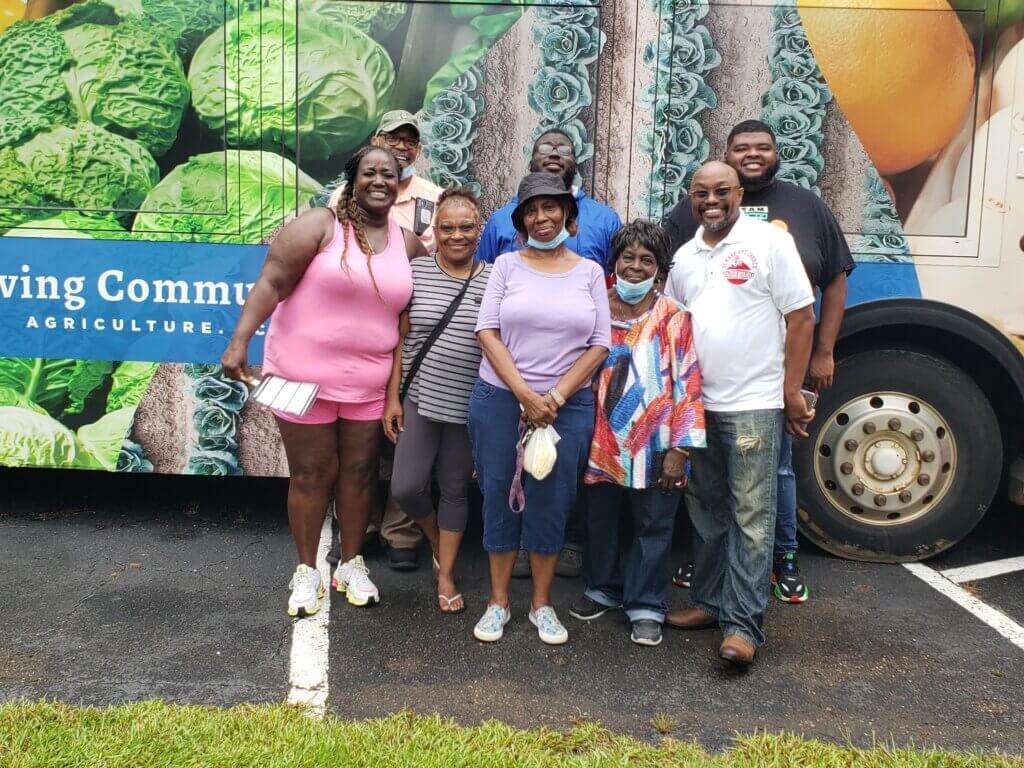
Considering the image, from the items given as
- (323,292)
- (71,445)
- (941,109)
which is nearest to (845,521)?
(941,109)

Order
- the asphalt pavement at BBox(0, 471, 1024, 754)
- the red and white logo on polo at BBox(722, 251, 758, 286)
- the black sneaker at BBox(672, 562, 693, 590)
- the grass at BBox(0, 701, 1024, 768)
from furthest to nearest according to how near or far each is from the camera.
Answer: the black sneaker at BBox(672, 562, 693, 590)
the red and white logo on polo at BBox(722, 251, 758, 286)
the asphalt pavement at BBox(0, 471, 1024, 754)
the grass at BBox(0, 701, 1024, 768)

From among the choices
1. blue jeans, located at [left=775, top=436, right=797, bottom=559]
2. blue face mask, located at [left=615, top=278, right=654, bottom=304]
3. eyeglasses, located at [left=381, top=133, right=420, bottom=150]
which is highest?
eyeglasses, located at [left=381, top=133, right=420, bottom=150]

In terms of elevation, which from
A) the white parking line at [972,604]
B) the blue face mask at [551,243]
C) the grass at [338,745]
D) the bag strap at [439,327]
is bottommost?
the grass at [338,745]

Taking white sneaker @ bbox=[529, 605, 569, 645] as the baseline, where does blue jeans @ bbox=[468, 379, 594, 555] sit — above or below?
above

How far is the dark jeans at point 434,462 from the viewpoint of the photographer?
3840 mm

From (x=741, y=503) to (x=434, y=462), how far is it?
1.26m

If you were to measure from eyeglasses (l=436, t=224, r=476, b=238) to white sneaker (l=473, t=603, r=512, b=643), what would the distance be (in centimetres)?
147

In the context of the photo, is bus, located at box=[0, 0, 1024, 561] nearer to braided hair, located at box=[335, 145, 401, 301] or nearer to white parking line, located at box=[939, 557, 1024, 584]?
white parking line, located at box=[939, 557, 1024, 584]

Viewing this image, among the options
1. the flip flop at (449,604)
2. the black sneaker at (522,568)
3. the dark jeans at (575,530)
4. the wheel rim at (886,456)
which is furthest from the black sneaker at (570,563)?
the wheel rim at (886,456)

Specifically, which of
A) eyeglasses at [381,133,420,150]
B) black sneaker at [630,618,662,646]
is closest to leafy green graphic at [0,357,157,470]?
eyeglasses at [381,133,420,150]

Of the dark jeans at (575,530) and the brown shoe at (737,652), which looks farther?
the dark jeans at (575,530)

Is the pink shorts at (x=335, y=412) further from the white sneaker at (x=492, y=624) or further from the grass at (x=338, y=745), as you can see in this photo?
the grass at (x=338, y=745)

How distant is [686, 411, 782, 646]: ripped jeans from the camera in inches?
136

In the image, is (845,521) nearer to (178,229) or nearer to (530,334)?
(530,334)
